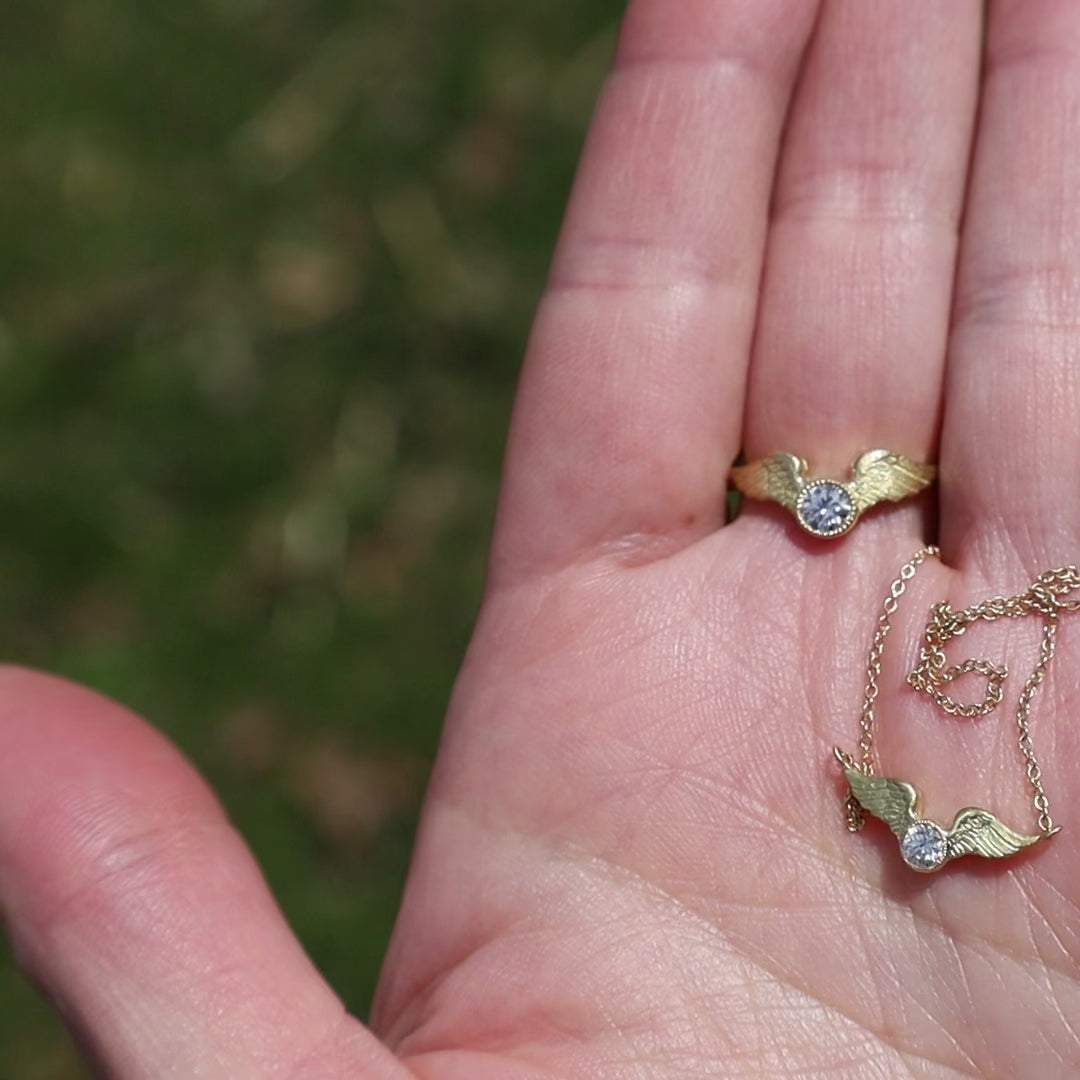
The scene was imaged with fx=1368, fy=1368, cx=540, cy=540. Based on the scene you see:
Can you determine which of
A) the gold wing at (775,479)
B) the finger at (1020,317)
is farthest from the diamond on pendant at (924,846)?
the gold wing at (775,479)

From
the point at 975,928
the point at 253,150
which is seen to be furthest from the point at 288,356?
the point at 975,928

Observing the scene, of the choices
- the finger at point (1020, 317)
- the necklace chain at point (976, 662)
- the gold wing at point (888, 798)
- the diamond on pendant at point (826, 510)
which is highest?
the finger at point (1020, 317)

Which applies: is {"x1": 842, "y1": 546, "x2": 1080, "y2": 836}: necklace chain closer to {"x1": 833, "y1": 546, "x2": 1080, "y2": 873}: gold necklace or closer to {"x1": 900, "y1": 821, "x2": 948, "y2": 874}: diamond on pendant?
{"x1": 833, "y1": 546, "x2": 1080, "y2": 873}: gold necklace

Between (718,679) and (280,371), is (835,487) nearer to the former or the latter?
(718,679)

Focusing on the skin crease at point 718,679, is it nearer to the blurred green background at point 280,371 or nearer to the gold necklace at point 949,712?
the gold necklace at point 949,712

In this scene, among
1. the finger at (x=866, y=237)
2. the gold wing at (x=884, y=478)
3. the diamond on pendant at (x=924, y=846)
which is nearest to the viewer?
the diamond on pendant at (x=924, y=846)

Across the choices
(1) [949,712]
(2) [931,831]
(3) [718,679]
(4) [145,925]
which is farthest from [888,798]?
(4) [145,925]
